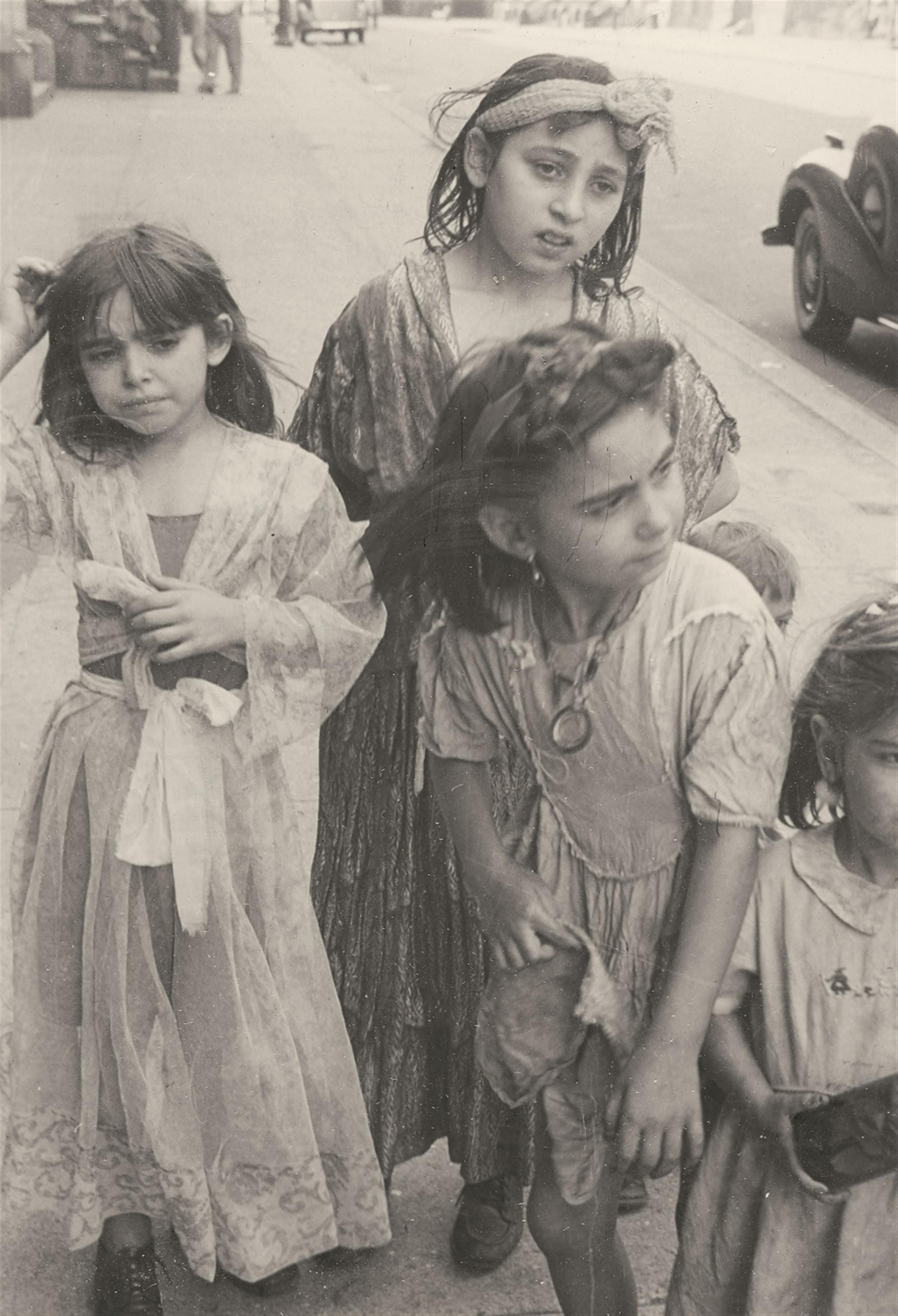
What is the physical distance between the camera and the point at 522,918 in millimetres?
1616

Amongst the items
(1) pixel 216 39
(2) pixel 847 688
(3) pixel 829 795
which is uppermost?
(1) pixel 216 39

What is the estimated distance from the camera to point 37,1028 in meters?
1.95

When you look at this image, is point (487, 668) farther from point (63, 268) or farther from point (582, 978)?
point (63, 268)

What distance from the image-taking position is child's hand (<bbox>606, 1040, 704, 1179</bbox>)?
1.58m

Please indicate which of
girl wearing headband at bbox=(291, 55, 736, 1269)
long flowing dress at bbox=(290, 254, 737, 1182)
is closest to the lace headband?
girl wearing headband at bbox=(291, 55, 736, 1269)

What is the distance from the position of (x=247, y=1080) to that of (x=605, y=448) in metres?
0.98

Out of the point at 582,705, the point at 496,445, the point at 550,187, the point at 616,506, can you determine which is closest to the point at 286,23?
the point at 550,187

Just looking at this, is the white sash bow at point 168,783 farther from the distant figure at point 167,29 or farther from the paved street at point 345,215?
the distant figure at point 167,29

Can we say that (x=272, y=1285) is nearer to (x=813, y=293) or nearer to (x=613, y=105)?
(x=613, y=105)

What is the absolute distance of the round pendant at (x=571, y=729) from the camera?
1.59m

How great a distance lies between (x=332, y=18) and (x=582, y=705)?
0.91m

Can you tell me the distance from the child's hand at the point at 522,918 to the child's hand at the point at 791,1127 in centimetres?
26

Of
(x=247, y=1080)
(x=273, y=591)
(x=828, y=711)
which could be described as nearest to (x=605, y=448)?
(x=828, y=711)

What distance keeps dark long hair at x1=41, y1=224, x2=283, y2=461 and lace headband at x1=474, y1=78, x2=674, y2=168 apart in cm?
40
